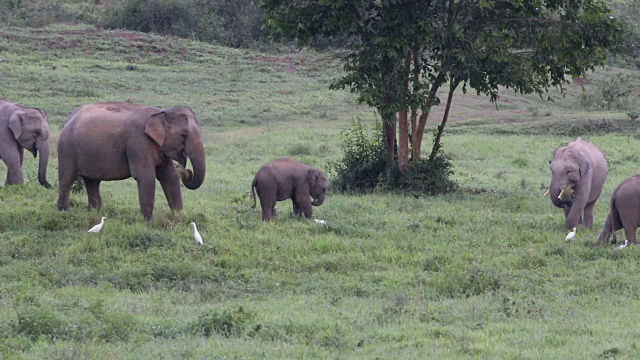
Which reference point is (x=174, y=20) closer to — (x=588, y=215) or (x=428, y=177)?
(x=428, y=177)

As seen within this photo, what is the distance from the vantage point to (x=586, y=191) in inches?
529

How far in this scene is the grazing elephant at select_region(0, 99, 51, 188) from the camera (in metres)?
15.8

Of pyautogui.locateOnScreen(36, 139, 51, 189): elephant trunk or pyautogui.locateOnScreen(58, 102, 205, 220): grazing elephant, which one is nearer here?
pyautogui.locateOnScreen(58, 102, 205, 220): grazing elephant

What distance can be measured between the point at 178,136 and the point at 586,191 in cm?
515

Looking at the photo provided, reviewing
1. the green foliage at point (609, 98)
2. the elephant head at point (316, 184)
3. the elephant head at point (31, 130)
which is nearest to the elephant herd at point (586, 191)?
the elephant head at point (316, 184)

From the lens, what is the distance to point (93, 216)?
41.2ft

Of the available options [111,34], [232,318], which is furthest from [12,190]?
[111,34]

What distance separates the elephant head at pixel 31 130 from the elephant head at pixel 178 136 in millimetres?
4052

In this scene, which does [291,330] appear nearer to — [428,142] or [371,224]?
[371,224]

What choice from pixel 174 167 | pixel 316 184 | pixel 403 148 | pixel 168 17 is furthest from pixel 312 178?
pixel 168 17

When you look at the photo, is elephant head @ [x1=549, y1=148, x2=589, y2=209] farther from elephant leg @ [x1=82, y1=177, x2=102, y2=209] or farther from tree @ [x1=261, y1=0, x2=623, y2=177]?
elephant leg @ [x1=82, y1=177, x2=102, y2=209]

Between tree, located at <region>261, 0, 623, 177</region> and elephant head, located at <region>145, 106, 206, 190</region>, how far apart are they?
4.94 metres

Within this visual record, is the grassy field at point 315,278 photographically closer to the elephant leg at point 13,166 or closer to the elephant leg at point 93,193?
the elephant leg at point 93,193

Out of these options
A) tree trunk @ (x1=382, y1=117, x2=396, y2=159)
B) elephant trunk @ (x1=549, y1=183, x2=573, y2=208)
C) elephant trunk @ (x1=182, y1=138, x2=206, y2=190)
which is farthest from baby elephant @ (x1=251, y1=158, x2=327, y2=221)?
tree trunk @ (x1=382, y1=117, x2=396, y2=159)
